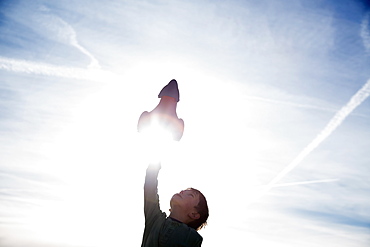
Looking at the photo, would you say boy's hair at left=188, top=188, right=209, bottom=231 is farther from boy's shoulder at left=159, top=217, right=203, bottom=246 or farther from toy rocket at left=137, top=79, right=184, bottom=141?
toy rocket at left=137, top=79, right=184, bottom=141

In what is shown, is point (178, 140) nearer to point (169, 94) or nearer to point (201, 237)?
point (169, 94)

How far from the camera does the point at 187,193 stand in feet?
19.1

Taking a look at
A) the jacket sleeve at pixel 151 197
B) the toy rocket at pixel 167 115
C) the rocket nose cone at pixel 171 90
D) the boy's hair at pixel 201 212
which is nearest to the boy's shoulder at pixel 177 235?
the jacket sleeve at pixel 151 197

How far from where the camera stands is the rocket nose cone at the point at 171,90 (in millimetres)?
5148

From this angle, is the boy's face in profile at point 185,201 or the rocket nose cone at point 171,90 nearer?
the rocket nose cone at point 171,90

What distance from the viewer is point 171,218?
213 inches

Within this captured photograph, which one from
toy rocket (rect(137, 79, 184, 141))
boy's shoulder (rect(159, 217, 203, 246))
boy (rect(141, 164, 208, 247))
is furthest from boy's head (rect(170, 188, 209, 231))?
toy rocket (rect(137, 79, 184, 141))

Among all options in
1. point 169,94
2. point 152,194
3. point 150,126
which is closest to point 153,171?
point 152,194

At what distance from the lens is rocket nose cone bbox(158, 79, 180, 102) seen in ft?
16.9

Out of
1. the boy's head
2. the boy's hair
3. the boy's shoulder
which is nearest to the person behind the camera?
the boy's shoulder

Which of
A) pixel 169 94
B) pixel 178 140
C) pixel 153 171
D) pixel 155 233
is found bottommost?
A: pixel 155 233

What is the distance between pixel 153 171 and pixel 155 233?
2.82ft

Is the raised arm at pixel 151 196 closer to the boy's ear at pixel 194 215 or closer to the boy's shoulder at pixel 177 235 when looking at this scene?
the boy's shoulder at pixel 177 235

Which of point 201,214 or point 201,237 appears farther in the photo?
point 201,214
